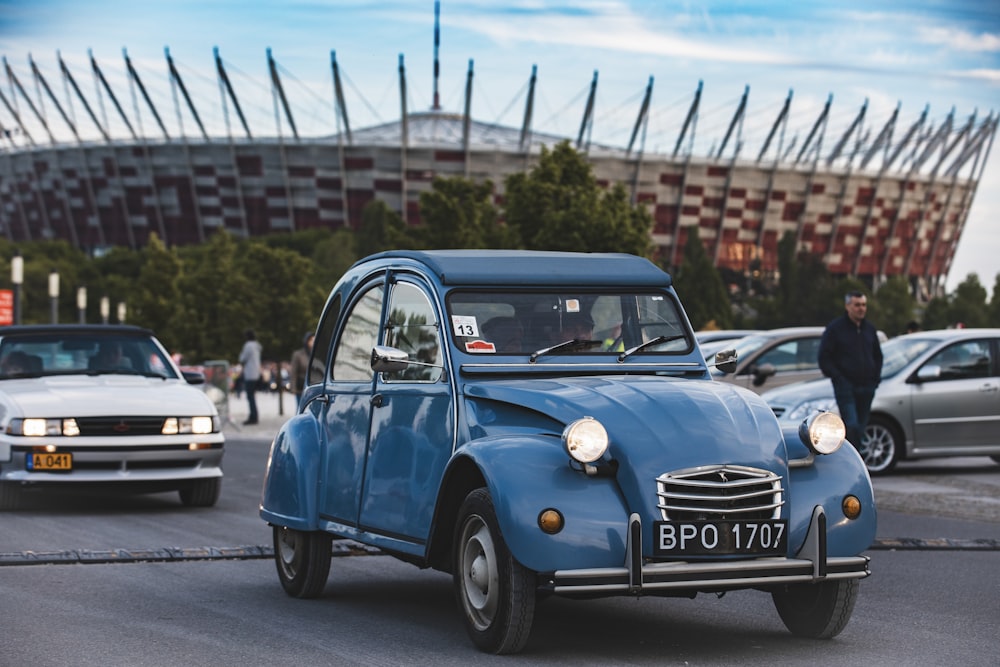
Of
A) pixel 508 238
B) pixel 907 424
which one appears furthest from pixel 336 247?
pixel 907 424

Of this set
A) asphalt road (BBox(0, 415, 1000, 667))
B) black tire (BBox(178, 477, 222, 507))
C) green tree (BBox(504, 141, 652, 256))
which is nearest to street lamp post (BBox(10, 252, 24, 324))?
green tree (BBox(504, 141, 652, 256))

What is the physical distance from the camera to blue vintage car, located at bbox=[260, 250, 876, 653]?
18.6ft

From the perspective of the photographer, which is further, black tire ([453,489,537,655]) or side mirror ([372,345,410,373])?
side mirror ([372,345,410,373])

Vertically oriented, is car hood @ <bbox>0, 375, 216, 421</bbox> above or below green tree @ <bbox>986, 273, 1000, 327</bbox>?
above

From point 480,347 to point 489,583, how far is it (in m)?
1.29

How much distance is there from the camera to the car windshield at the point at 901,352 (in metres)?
16.9

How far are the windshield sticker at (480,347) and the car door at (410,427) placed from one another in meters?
0.13

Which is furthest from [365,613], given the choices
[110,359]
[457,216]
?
[457,216]

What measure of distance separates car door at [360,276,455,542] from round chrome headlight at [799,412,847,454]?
1470 mm

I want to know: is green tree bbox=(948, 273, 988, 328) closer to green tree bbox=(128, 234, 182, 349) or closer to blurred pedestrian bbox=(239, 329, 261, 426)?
green tree bbox=(128, 234, 182, 349)

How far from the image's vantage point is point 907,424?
16.4 metres

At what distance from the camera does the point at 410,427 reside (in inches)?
269

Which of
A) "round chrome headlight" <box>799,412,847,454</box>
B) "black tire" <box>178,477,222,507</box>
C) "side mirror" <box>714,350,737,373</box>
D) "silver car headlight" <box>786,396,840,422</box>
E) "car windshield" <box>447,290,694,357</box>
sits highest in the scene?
"car windshield" <box>447,290,694,357</box>

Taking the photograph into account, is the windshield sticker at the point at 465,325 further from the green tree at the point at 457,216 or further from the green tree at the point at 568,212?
the green tree at the point at 457,216
